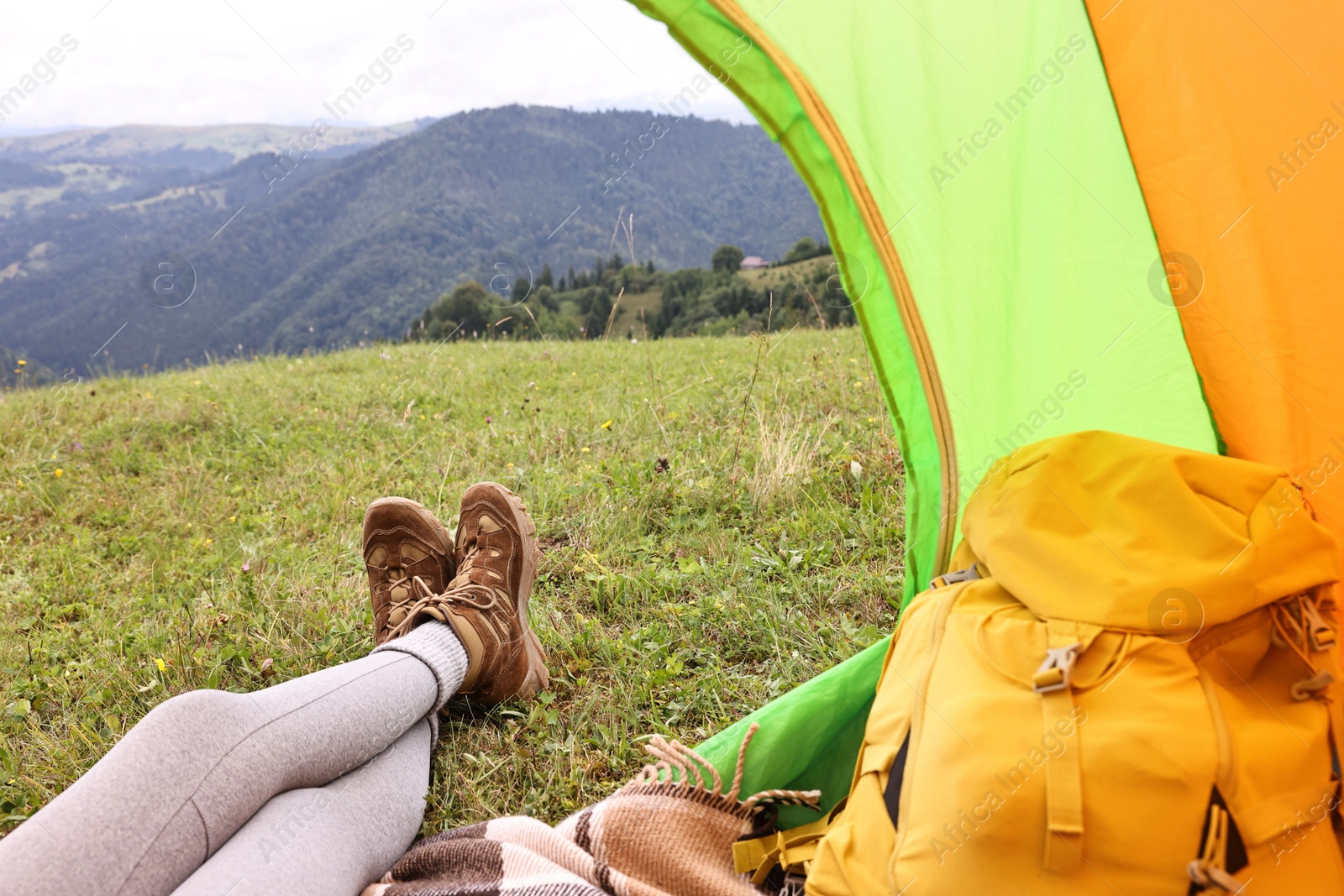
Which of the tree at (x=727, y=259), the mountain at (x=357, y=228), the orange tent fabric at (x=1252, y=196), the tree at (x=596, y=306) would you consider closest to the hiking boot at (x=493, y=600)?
the orange tent fabric at (x=1252, y=196)

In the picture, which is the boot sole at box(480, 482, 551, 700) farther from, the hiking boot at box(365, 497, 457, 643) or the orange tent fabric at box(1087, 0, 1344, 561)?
the orange tent fabric at box(1087, 0, 1344, 561)

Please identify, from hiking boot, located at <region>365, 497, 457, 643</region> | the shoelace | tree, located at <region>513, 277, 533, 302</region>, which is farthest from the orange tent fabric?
tree, located at <region>513, 277, 533, 302</region>

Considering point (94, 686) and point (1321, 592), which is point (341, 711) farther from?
point (1321, 592)

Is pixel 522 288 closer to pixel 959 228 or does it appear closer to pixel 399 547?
pixel 399 547

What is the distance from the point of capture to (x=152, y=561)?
115 inches

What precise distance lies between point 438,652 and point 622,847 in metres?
0.71

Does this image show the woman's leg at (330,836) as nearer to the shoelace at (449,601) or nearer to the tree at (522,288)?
the shoelace at (449,601)

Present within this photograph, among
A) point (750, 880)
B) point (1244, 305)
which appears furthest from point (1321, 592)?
point (750, 880)

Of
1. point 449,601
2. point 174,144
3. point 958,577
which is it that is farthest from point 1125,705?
point 174,144

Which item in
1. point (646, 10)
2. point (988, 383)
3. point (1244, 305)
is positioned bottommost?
point (988, 383)

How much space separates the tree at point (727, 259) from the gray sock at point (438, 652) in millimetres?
26869

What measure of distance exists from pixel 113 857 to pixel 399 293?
8415 centimetres

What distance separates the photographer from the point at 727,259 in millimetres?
32656

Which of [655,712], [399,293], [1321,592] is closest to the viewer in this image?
[1321,592]
